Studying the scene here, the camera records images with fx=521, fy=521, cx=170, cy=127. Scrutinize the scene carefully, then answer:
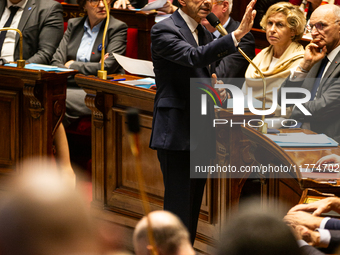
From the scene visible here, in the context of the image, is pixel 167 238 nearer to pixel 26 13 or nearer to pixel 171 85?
pixel 171 85

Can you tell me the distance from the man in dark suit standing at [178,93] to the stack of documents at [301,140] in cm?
41

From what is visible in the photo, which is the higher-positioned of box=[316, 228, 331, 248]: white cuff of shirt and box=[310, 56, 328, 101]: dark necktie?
box=[310, 56, 328, 101]: dark necktie

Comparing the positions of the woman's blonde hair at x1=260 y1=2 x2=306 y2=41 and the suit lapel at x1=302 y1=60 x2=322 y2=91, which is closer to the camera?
the suit lapel at x1=302 y1=60 x2=322 y2=91

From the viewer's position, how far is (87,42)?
4316 mm

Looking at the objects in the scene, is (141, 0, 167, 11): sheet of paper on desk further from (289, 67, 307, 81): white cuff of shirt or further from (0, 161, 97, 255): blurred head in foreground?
(0, 161, 97, 255): blurred head in foreground

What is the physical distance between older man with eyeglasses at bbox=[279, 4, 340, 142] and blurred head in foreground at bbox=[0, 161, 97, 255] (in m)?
2.05

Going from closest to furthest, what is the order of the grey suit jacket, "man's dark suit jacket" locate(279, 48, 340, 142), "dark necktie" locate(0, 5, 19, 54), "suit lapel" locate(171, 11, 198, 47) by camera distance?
"suit lapel" locate(171, 11, 198, 47)
"man's dark suit jacket" locate(279, 48, 340, 142)
the grey suit jacket
"dark necktie" locate(0, 5, 19, 54)

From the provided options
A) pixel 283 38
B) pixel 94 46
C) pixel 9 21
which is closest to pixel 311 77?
pixel 283 38

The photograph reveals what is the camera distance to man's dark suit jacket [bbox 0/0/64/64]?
4328 mm

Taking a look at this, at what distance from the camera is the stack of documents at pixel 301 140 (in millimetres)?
2184

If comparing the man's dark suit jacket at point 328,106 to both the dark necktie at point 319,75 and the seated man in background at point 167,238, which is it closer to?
the dark necktie at point 319,75

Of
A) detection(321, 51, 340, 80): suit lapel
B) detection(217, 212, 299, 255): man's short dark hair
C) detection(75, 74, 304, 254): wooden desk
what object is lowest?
detection(75, 74, 304, 254): wooden desk

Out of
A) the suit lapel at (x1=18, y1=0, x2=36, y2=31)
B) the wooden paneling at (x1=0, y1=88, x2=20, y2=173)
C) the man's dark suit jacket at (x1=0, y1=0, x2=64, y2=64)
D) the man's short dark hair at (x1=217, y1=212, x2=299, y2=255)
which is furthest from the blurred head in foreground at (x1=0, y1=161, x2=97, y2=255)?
the suit lapel at (x1=18, y1=0, x2=36, y2=31)

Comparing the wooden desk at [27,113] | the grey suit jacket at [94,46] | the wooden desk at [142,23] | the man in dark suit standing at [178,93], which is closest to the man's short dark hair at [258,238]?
the man in dark suit standing at [178,93]
